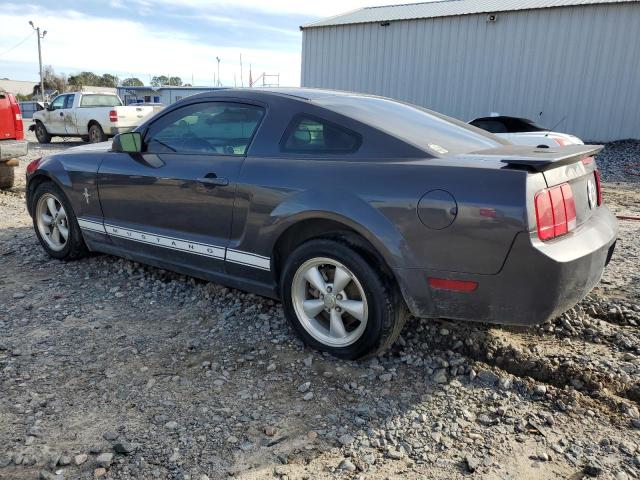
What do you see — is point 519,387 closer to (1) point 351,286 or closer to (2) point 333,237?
(1) point 351,286

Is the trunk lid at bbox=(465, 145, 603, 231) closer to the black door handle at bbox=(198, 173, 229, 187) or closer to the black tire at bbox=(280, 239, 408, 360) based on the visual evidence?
the black tire at bbox=(280, 239, 408, 360)

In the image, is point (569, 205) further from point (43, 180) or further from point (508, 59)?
point (508, 59)

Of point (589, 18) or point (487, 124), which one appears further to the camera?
point (589, 18)

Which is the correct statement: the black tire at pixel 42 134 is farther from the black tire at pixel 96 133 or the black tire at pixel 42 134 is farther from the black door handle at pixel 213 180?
the black door handle at pixel 213 180

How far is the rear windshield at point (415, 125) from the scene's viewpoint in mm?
2936

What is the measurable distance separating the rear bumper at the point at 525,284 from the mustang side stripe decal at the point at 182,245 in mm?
1010

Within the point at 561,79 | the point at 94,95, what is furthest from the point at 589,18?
the point at 94,95

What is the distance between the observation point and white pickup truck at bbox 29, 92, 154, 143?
15594 mm

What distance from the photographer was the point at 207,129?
12.0 ft

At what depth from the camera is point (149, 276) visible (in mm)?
4402

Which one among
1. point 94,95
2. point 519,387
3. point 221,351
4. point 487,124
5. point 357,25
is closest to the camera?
point 519,387

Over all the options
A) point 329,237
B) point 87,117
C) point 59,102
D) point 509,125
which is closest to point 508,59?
point 509,125

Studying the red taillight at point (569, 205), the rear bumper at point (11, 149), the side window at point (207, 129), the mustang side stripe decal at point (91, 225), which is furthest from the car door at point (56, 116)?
the red taillight at point (569, 205)

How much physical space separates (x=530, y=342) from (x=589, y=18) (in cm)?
1509
